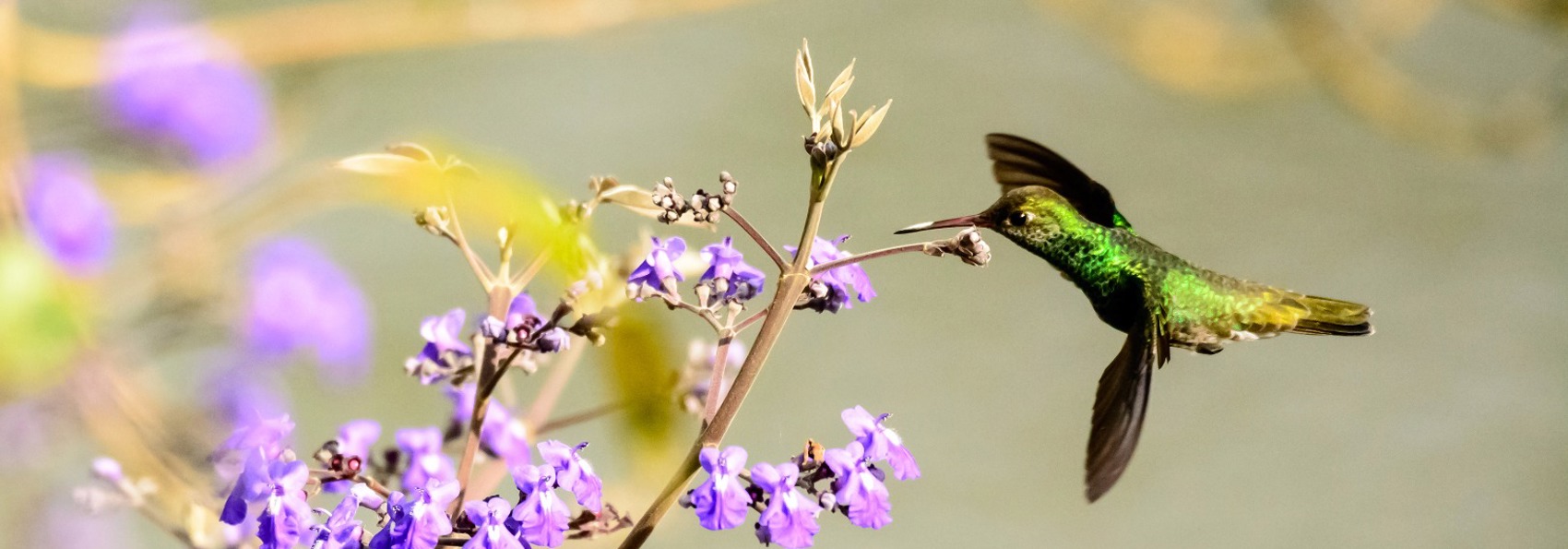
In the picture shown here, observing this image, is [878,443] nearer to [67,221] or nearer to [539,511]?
[539,511]

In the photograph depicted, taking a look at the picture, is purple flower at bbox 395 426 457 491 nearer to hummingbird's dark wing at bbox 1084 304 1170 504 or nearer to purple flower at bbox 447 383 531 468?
purple flower at bbox 447 383 531 468

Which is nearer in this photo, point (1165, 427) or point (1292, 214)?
point (1165, 427)

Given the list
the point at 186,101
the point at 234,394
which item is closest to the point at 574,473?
the point at 234,394

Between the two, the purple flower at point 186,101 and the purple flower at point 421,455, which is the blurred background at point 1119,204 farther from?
the purple flower at point 421,455

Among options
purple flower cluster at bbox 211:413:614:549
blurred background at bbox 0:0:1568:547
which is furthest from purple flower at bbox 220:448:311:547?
blurred background at bbox 0:0:1568:547

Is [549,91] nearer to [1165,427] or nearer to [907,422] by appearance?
[907,422]

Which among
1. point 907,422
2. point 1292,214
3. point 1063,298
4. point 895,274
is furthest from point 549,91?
point 1292,214
